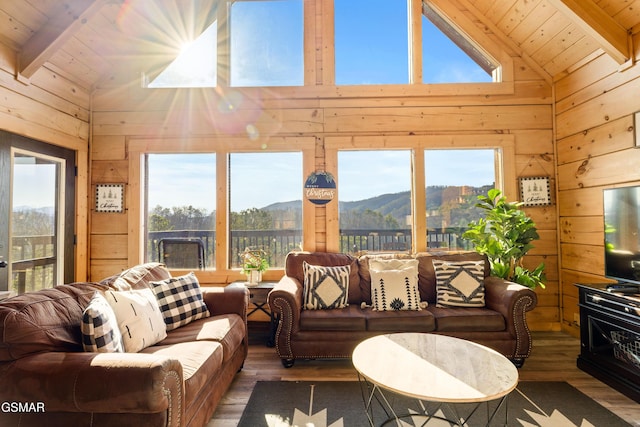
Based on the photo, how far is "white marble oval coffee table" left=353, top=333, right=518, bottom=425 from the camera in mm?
Result: 1538

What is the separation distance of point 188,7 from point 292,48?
53.1 inches

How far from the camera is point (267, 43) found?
408cm

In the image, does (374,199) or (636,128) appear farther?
(374,199)

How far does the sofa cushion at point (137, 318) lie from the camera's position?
192 cm

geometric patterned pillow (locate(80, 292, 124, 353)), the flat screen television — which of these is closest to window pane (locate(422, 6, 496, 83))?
the flat screen television

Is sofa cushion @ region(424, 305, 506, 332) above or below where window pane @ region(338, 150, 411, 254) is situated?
below

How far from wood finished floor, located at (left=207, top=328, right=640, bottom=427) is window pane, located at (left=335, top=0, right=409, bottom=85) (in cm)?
319

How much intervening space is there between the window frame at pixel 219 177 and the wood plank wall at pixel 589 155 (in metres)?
2.92

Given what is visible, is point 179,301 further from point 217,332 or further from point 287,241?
point 287,241

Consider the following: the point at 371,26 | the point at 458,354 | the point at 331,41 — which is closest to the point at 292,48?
the point at 331,41

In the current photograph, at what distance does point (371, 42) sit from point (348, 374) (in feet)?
12.3

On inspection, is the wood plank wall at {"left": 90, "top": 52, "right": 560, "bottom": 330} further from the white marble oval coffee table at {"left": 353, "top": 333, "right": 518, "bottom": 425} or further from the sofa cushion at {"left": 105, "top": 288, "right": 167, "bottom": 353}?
the white marble oval coffee table at {"left": 353, "top": 333, "right": 518, "bottom": 425}

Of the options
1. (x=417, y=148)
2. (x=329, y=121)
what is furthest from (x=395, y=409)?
(x=329, y=121)

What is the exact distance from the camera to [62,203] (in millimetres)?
3578
